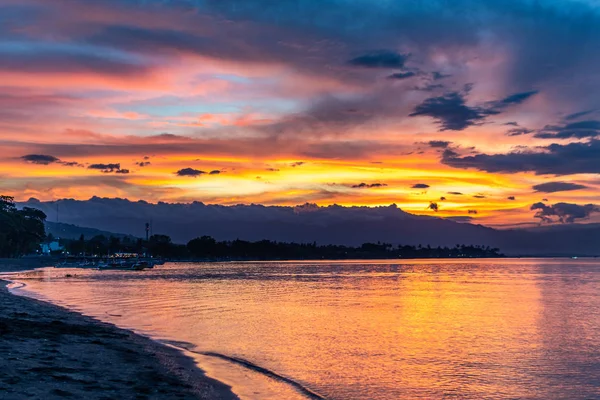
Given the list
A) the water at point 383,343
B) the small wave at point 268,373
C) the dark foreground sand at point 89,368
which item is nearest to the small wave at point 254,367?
the small wave at point 268,373

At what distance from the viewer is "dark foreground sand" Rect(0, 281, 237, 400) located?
59.1 feet

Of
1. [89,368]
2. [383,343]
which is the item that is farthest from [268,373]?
[383,343]

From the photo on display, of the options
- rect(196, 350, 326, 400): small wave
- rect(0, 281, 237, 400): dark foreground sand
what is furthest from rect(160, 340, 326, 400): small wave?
rect(0, 281, 237, 400): dark foreground sand

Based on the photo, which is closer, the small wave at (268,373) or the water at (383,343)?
the small wave at (268,373)

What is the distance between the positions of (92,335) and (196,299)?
42182mm

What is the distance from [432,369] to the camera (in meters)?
30.0

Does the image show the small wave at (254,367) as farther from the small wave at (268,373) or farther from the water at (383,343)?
the water at (383,343)

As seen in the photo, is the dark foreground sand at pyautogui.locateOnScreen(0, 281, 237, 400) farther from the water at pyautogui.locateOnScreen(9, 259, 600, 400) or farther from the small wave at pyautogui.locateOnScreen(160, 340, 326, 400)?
the water at pyautogui.locateOnScreen(9, 259, 600, 400)

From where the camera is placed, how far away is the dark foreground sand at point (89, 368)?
59.1 feet

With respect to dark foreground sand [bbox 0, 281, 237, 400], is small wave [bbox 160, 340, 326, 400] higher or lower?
lower

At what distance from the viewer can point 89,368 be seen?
22250 millimetres

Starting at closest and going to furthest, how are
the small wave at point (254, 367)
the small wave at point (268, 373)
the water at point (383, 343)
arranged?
the small wave at point (268, 373) → the small wave at point (254, 367) → the water at point (383, 343)

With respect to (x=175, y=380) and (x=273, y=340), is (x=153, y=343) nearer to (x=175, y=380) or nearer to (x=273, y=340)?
(x=273, y=340)

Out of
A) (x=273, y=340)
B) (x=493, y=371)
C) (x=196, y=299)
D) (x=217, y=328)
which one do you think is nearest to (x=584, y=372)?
(x=493, y=371)
